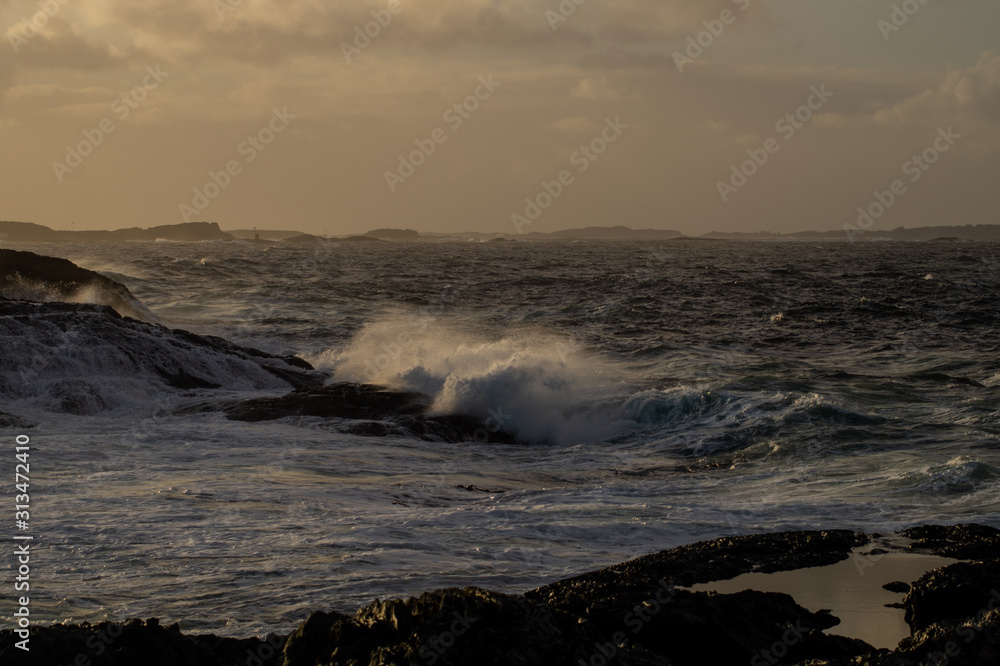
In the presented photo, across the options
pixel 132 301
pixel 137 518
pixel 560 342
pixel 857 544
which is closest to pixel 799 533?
pixel 857 544

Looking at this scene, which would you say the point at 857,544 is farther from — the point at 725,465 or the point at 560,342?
the point at 560,342

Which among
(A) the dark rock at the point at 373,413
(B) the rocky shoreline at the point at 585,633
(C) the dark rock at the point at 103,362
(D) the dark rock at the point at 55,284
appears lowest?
(B) the rocky shoreline at the point at 585,633

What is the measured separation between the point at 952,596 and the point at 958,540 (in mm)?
1582

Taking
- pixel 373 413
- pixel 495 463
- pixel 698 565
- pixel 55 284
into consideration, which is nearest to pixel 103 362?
pixel 373 413

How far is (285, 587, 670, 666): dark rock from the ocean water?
3.48 feet

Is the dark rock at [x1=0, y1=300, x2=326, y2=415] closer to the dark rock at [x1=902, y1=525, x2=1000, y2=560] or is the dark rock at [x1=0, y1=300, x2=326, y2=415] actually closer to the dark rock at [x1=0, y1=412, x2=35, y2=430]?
the dark rock at [x1=0, y1=412, x2=35, y2=430]

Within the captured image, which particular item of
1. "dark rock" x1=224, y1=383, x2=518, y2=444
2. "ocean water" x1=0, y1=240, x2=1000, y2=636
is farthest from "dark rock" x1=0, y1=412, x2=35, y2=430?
"dark rock" x1=224, y1=383, x2=518, y2=444

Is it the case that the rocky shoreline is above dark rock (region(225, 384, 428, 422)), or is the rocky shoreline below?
below

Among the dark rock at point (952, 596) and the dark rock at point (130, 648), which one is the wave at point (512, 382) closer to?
the dark rock at point (952, 596)

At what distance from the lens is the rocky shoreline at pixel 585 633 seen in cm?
377

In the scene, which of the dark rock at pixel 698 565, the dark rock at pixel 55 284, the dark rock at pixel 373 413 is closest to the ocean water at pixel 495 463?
the dark rock at pixel 373 413

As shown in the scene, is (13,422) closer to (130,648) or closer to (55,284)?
(130,648)

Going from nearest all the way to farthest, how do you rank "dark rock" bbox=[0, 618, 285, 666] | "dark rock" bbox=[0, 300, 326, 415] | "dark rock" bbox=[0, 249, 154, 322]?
1. "dark rock" bbox=[0, 618, 285, 666]
2. "dark rock" bbox=[0, 300, 326, 415]
3. "dark rock" bbox=[0, 249, 154, 322]

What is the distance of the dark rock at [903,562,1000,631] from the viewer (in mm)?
4891
